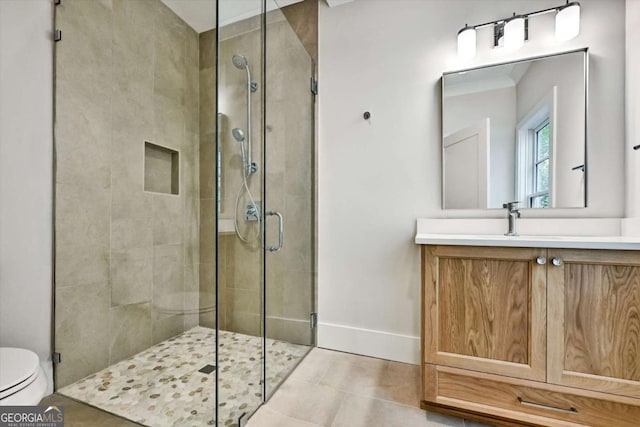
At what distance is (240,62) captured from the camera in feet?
4.58

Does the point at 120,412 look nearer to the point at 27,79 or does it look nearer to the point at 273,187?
the point at 273,187

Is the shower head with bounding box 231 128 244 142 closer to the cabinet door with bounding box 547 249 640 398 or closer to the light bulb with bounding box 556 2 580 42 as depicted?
the cabinet door with bounding box 547 249 640 398

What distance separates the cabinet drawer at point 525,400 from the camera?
1.11m

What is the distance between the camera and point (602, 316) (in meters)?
1.12

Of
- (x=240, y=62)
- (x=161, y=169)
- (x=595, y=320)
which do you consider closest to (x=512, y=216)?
(x=595, y=320)

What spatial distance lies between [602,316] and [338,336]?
1476 mm

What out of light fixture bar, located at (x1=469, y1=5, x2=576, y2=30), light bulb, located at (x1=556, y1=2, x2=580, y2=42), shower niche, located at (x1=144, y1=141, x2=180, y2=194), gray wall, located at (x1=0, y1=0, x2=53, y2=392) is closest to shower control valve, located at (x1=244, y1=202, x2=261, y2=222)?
shower niche, located at (x1=144, y1=141, x2=180, y2=194)

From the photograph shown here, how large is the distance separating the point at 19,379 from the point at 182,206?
115 cm

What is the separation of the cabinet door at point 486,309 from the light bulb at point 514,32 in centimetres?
128

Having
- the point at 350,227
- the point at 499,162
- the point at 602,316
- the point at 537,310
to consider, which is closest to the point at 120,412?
the point at 350,227

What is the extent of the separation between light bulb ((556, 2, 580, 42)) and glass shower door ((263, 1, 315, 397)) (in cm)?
152

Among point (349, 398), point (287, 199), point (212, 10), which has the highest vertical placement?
point (212, 10)

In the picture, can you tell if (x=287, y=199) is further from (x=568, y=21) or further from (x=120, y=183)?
(x=568, y=21)

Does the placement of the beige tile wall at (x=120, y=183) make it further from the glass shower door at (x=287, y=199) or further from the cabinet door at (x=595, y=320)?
the cabinet door at (x=595, y=320)
